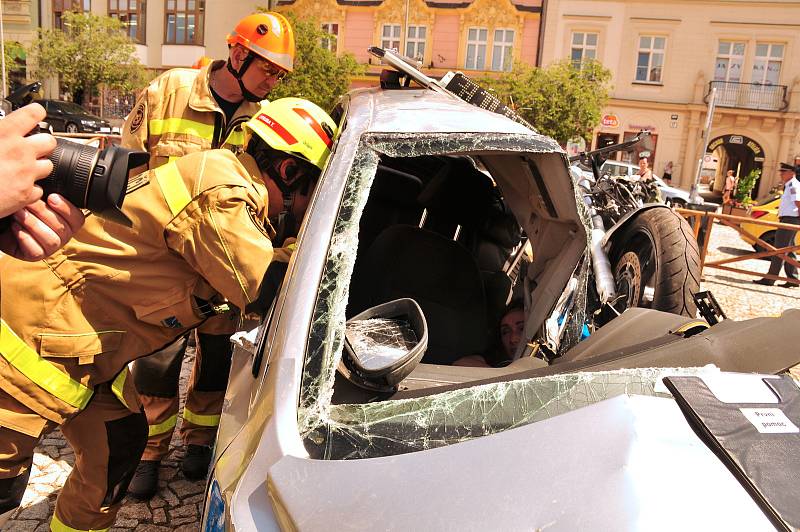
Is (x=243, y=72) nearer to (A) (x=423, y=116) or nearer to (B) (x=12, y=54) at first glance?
(A) (x=423, y=116)

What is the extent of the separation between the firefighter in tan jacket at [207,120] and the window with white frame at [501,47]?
28.9m

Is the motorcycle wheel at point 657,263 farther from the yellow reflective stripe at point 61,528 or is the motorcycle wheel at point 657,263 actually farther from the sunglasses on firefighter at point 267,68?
the yellow reflective stripe at point 61,528

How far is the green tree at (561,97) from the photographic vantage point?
25062mm

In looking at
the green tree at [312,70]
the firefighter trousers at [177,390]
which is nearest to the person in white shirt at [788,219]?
the firefighter trousers at [177,390]

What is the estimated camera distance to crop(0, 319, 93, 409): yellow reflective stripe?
1775mm

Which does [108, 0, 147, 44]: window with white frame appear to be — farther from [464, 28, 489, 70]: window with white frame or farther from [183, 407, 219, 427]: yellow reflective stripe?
[183, 407, 219, 427]: yellow reflective stripe

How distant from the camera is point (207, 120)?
3389mm

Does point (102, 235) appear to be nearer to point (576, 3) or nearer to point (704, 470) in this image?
point (704, 470)

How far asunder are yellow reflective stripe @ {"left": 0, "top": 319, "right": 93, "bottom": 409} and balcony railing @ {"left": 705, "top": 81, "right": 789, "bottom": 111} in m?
31.0

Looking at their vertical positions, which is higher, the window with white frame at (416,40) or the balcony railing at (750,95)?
the window with white frame at (416,40)

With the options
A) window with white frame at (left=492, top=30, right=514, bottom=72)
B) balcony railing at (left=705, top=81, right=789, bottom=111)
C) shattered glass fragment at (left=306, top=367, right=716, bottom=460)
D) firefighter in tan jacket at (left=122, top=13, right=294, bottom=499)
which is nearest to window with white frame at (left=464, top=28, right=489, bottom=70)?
window with white frame at (left=492, top=30, right=514, bottom=72)

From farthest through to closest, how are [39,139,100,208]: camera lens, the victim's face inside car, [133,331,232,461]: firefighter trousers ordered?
[133,331,232,461]: firefighter trousers < the victim's face inside car < [39,139,100,208]: camera lens

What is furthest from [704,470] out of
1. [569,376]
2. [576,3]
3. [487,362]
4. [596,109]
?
[576,3]

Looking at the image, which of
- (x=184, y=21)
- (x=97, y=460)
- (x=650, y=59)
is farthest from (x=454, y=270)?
(x=184, y=21)
